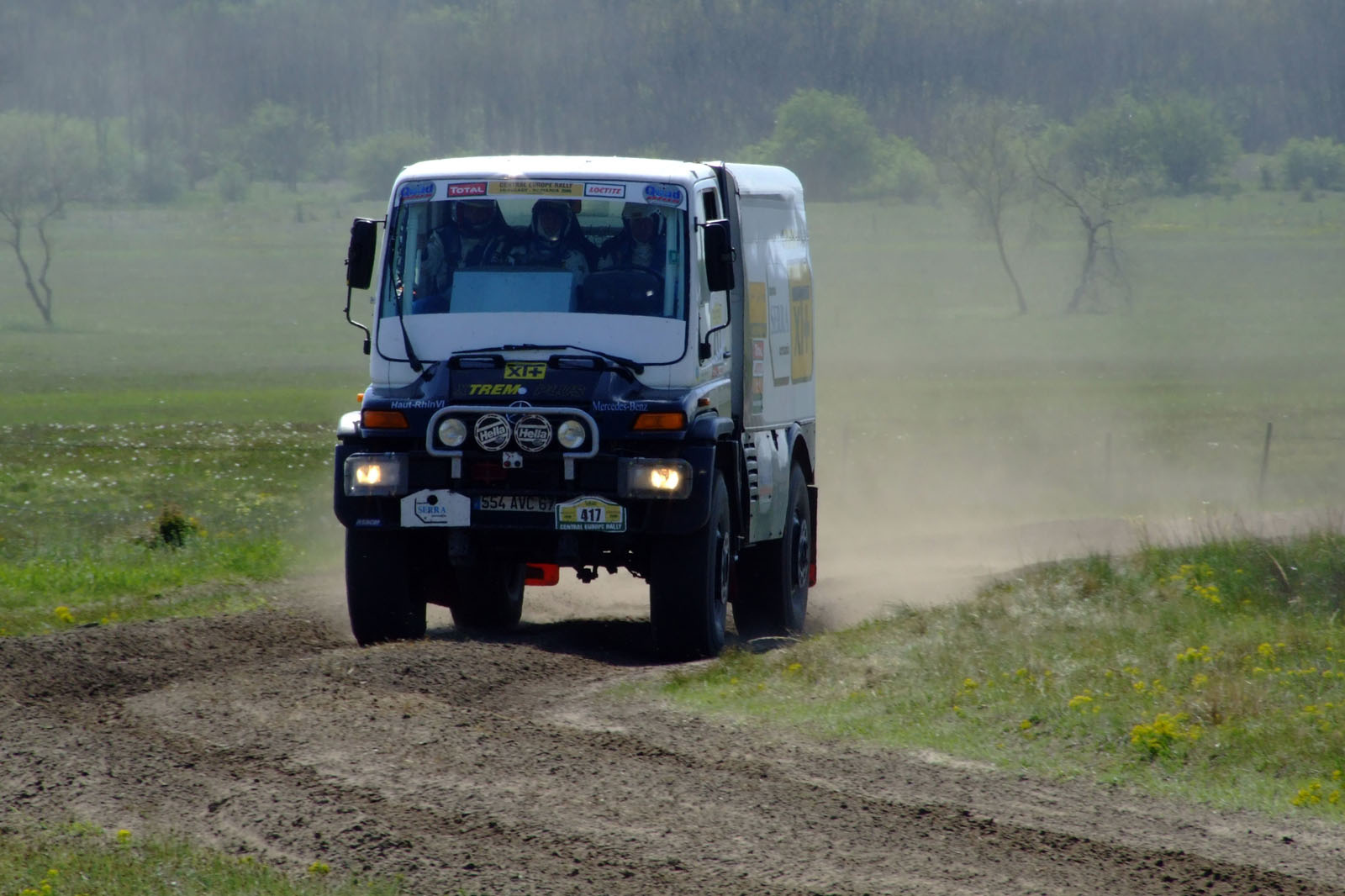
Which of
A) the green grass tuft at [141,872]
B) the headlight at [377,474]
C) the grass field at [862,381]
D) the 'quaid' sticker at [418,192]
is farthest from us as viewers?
the grass field at [862,381]

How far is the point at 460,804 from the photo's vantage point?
22.1 ft

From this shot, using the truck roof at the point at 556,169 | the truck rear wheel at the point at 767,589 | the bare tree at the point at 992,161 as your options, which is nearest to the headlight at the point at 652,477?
the truck roof at the point at 556,169

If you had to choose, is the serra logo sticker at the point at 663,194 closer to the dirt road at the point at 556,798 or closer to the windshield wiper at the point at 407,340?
the windshield wiper at the point at 407,340

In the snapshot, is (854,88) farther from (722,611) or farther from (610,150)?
(722,611)

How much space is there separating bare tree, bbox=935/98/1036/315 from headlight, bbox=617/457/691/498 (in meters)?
91.4

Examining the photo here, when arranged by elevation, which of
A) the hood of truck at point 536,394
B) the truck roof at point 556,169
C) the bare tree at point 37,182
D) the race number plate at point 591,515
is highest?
the bare tree at point 37,182

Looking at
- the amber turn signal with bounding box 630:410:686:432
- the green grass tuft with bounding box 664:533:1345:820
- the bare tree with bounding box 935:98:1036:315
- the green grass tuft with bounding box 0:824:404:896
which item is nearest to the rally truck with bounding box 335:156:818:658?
the amber turn signal with bounding box 630:410:686:432

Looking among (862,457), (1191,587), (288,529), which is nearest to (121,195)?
(862,457)

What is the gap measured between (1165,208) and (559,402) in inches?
4750

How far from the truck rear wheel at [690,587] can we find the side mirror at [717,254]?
121cm

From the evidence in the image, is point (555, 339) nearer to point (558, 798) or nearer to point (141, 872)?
point (558, 798)

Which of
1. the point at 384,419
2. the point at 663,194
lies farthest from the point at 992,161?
the point at 384,419

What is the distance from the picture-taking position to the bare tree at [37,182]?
4247 inches

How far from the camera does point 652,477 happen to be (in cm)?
989
